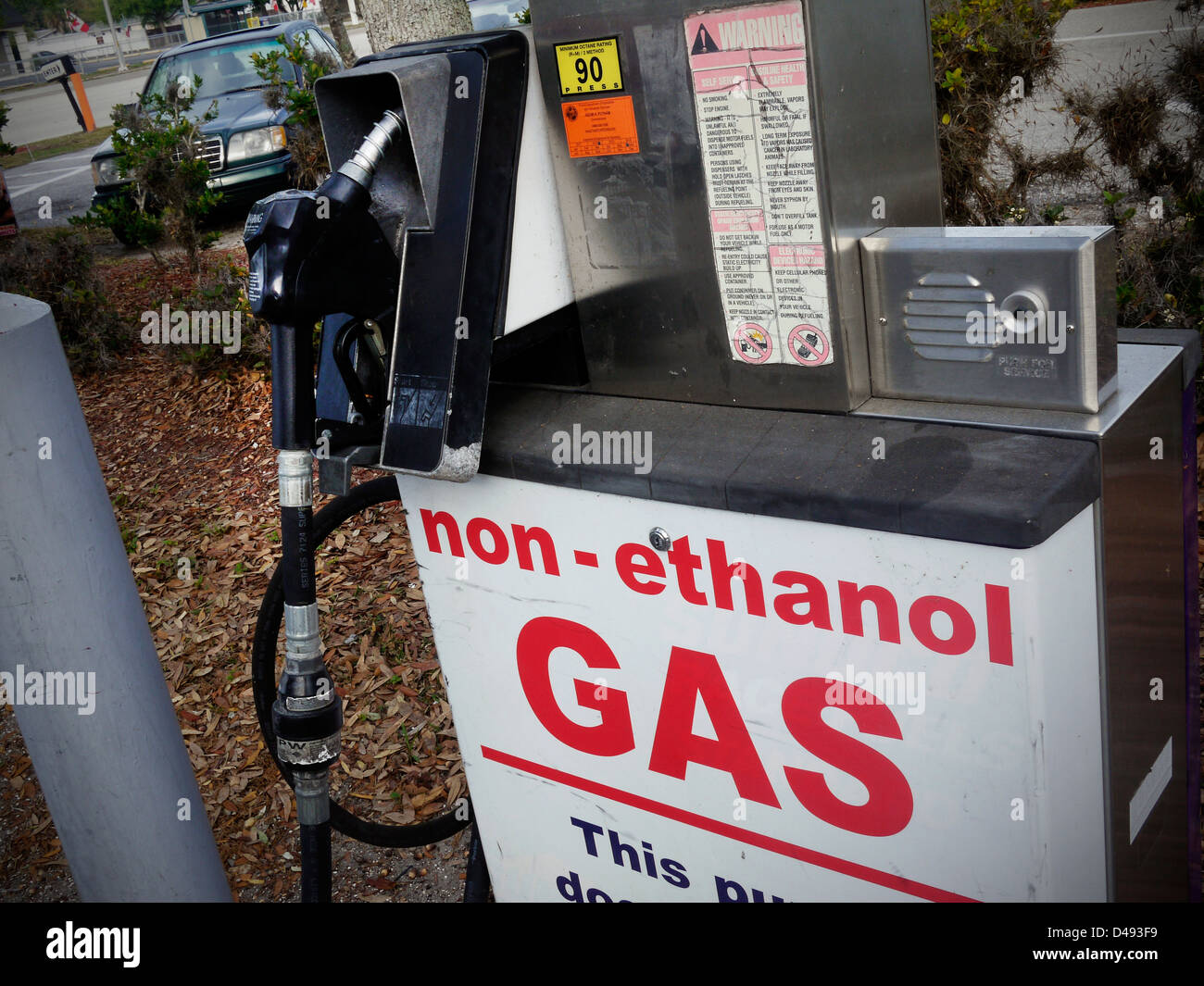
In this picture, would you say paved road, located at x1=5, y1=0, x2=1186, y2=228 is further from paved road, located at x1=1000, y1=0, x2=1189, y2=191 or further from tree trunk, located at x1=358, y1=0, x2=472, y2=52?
tree trunk, located at x1=358, y1=0, x2=472, y2=52

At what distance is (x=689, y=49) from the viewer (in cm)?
175

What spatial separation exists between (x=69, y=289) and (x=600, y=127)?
18.6 feet

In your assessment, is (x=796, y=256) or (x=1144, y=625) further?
(x=1144, y=625)

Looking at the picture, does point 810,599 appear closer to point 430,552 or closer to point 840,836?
point 840,836

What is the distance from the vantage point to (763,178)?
1.75 metres

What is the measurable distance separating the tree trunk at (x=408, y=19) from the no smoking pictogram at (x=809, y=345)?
2.50m

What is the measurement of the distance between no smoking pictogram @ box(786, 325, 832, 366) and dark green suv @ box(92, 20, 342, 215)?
717cm

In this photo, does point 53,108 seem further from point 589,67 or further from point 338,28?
point 589,67

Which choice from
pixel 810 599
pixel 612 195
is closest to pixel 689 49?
pixel 612 195

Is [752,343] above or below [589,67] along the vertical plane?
below

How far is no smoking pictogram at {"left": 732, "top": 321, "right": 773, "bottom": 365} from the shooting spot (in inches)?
74.0

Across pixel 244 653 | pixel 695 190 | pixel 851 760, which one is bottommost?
pixel 244 653

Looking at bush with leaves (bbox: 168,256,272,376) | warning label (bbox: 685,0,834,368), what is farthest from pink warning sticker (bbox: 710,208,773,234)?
bush with leaves (bbox: 168,256,272,376)

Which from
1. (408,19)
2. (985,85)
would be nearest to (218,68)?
(408,19)
